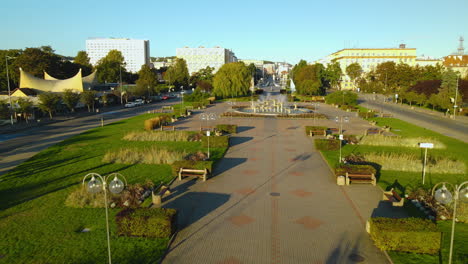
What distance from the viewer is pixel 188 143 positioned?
26250 millimetres

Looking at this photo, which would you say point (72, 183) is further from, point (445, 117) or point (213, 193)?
point (445, 117)

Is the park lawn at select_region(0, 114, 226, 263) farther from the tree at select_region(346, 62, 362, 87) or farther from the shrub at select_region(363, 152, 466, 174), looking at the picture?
the tree at select_region(346, 62, 362, 87)

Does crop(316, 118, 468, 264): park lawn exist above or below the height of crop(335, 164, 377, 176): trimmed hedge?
below

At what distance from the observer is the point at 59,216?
41.2 feet

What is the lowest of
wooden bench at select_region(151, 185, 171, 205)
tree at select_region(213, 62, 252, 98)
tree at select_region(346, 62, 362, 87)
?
wooden bench at select_region(151, 185, 171, 205)

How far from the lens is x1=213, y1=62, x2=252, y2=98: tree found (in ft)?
230

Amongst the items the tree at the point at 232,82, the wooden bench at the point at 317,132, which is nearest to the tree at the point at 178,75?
the tree at the point at 232,82

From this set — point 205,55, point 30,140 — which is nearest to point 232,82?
point 30,140

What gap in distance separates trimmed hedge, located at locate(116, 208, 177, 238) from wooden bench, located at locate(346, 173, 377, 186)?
9209mm

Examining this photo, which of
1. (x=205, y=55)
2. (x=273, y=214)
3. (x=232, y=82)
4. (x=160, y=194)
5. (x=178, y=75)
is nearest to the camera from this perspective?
(x=273, y=214)

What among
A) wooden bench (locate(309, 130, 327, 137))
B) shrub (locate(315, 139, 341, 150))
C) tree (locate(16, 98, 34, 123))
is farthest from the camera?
tree (locate(16, 98, 34, 123))

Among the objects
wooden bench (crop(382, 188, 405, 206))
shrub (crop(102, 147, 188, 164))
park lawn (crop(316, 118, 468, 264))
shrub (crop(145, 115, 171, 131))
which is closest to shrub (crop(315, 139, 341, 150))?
park lawn (crop(316, 118, 468, 264))

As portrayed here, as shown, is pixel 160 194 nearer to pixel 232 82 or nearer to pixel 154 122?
pixel 154 122

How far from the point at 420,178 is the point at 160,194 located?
13.1m
